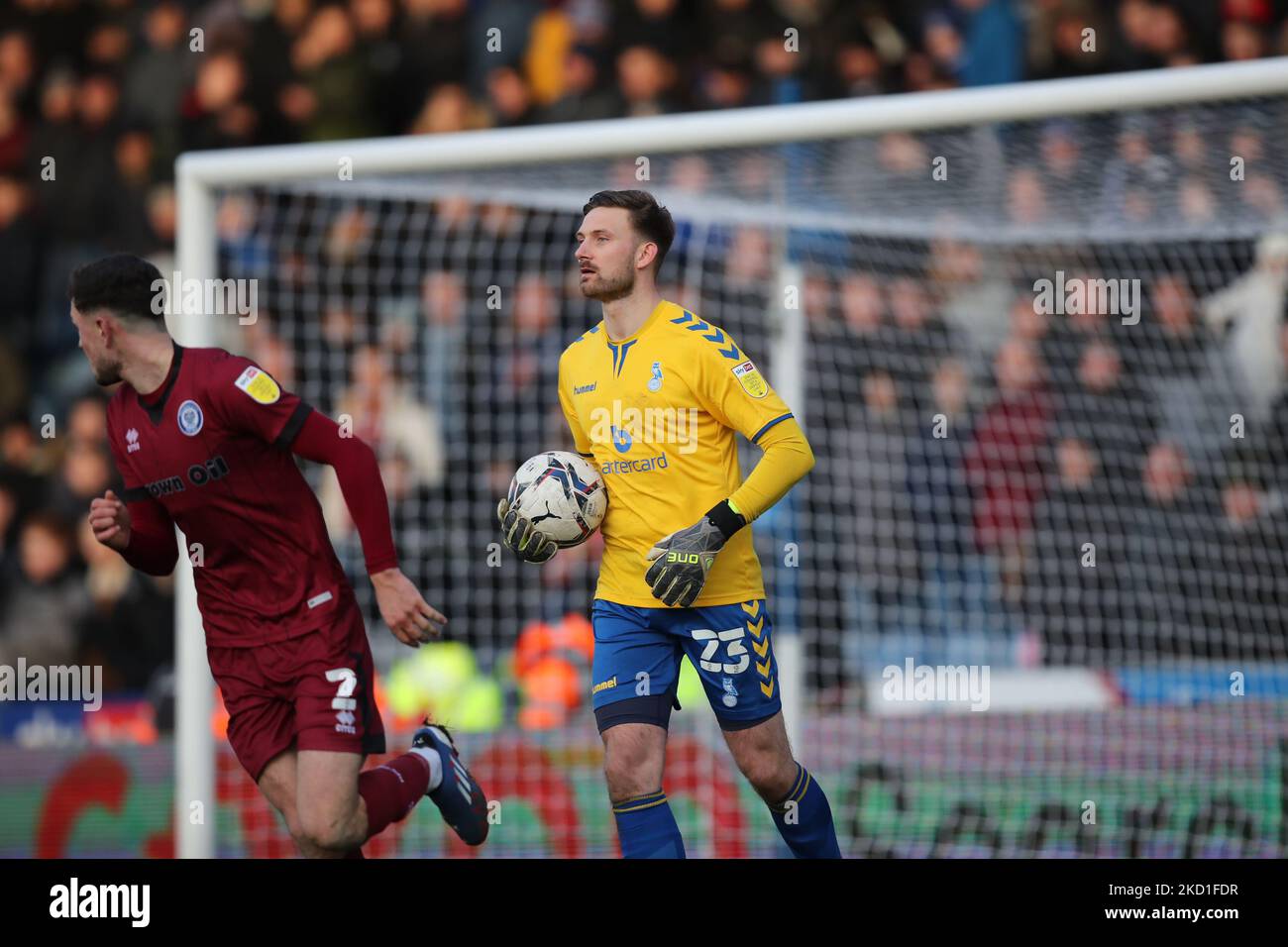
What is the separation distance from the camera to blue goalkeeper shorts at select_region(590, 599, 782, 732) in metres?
5.45

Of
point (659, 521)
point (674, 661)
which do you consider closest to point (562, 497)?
point (659, 521)

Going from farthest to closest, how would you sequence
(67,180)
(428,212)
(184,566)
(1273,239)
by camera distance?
(67,180) → (428,212) → (1273,239) → (184,566)

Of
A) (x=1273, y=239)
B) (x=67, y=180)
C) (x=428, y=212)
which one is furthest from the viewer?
(x=67, y=180)

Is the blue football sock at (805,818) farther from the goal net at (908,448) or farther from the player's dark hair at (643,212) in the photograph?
the goal net at (908,448)

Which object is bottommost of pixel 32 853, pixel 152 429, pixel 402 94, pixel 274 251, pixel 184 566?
pixel 32 853

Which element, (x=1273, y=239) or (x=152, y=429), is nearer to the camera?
(x=152, y=429)

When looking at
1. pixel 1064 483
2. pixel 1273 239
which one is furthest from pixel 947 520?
pixel 1273 239

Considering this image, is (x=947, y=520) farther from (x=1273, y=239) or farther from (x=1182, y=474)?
(x=1273, y=239)

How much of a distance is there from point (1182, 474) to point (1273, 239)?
4.21 feet

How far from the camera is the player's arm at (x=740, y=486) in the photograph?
522cm

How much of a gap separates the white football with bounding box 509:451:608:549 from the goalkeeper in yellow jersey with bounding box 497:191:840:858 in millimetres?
48

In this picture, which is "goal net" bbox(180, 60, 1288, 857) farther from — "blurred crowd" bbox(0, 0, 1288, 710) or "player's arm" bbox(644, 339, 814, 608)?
"player's arm" bbox(644, 339, 814, 608)

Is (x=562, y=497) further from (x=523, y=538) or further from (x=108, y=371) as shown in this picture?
(x=108, y=371)
